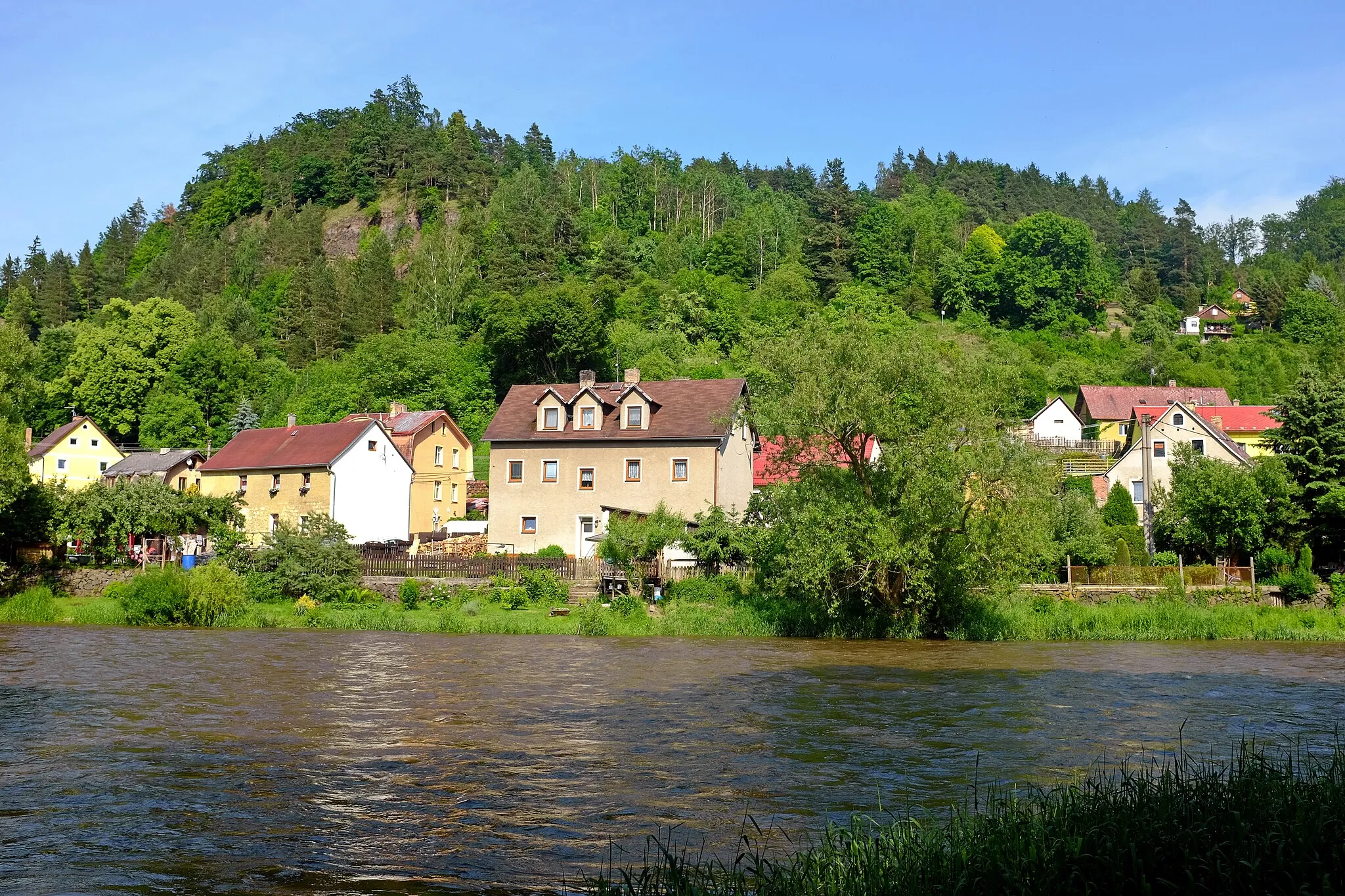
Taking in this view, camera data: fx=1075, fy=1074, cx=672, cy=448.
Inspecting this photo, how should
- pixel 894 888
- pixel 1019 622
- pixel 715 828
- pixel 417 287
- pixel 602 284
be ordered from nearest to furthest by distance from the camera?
pixel 894 888 < pixel 715 828 < pixel 1019 622 < pixel 602 284 < pixel 417 287

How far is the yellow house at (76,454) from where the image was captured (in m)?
84.4

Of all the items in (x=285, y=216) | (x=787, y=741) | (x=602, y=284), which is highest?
(x=285, y=216)

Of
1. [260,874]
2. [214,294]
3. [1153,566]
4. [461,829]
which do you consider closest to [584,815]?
[461,829]

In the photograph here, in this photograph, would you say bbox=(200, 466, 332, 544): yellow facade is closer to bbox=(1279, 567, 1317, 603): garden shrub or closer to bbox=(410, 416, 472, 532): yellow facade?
bbox=(410, 416, 472, 532): yellow facade

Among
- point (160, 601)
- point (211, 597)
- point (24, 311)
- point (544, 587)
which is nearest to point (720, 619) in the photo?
point (544, 587)

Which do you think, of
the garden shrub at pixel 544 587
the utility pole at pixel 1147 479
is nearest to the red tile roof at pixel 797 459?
the garden shrub at pixel 544 587

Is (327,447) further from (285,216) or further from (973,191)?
(973,191)

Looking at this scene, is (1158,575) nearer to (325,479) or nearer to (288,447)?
(325,479)

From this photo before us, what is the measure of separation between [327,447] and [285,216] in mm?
113621

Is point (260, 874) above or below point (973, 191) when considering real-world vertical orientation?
below

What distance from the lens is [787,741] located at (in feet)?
61.1

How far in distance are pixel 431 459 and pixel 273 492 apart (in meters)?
10.8

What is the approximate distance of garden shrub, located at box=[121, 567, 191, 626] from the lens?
39.8 metres

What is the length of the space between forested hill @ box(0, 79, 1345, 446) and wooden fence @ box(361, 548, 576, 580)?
64.7 ft
